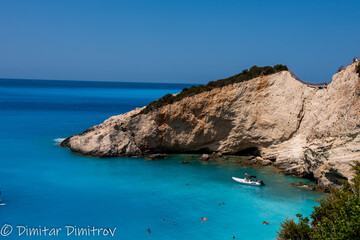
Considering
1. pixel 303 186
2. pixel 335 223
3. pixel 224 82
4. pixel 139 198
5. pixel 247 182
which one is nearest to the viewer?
pixel 335 223

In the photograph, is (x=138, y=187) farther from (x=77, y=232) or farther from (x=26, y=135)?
(x=26, y=135)

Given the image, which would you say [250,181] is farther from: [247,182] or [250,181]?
[247,182]

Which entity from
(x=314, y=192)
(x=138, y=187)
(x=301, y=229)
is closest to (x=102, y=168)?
(x=138, y=187)

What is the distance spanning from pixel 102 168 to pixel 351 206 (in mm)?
26589

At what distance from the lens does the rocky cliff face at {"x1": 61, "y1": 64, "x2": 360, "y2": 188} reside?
3013cm

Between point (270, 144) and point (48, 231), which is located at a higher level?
point (270, 144)

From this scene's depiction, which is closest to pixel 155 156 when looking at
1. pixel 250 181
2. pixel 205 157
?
pixel 205 157

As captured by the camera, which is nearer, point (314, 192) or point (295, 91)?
point (314, 192)

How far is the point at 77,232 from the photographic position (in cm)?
2216

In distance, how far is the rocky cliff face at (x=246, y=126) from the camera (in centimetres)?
3013

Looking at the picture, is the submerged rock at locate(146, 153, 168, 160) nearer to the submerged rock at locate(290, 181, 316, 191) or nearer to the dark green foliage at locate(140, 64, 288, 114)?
the dark green foliage at locate(140, 64, 288, 114)

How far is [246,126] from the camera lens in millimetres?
39062

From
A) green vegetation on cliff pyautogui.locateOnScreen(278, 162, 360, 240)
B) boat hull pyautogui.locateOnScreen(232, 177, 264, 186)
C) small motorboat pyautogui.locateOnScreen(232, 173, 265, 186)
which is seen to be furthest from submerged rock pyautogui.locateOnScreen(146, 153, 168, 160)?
green vegetation on cliff pyautogui.locateOnScreen(278, 162, 360, 240)

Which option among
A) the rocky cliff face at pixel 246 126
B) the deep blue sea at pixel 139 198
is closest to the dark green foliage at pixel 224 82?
the rocky cliff face at pixel 246 126
